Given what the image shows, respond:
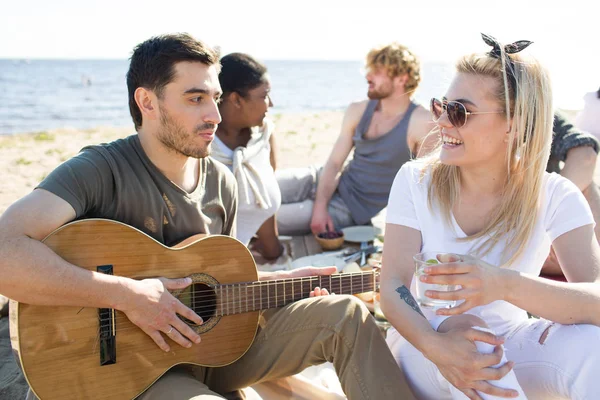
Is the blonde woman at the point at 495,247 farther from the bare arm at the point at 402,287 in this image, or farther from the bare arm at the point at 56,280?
the bare arm at the point at 56,280

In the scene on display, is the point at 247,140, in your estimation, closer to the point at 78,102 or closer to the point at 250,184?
the point at 250,184

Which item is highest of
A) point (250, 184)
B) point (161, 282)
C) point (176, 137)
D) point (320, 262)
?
point (176, 137)

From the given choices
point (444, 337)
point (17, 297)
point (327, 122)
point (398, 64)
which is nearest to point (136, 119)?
point (17, 297)

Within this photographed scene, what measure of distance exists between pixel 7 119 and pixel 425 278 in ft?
76.3

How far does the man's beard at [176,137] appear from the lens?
96.6 inches

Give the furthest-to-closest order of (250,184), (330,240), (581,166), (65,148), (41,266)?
1. (65,148)
2. (330,240)
3. (250,184)
4. (581,166)
5. (41,266)

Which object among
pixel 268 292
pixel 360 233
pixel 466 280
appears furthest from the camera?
pixel 360 233

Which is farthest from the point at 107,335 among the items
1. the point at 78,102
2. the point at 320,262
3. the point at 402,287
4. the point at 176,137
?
the point at 78,102

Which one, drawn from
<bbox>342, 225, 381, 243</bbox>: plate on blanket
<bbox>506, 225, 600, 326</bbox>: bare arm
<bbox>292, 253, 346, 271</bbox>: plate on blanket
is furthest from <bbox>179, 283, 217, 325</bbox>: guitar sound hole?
<bbox>342, 225, 381, 243</bbox>: plate on blanket

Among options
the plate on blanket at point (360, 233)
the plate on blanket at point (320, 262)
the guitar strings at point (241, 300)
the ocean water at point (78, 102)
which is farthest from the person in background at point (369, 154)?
the ocean water at point (78, 102)

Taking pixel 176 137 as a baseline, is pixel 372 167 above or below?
below

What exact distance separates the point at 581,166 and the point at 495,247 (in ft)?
6.36

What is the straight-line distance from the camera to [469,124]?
2.23 metres

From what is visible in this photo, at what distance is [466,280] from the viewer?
1.88 m
